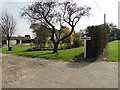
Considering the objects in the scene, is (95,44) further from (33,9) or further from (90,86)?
(33,9)

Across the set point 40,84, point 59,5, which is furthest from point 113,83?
point 59,5

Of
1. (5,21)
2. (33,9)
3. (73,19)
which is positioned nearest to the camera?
(33,9)

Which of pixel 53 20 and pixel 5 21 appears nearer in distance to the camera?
pixel 53 20

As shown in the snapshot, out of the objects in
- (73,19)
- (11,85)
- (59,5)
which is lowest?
(11,85)

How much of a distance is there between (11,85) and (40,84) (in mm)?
1069

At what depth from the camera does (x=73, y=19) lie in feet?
36.8

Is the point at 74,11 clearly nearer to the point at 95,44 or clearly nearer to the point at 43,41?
the point at 95,44

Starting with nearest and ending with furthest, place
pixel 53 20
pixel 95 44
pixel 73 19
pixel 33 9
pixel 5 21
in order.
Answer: pixel 95 44 → pixel 33 9 → pixel 73 19 → pixel 53 20 → pixel 5 21

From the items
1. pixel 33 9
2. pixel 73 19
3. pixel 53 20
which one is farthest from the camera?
pixel 53 20

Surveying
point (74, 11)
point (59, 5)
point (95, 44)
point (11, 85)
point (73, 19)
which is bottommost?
point (11, 85)

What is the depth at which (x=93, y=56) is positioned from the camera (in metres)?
7.63

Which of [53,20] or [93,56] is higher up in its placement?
[53,20]

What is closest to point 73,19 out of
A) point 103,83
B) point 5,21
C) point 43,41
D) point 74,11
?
point 74,11

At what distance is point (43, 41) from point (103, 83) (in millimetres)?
14672
